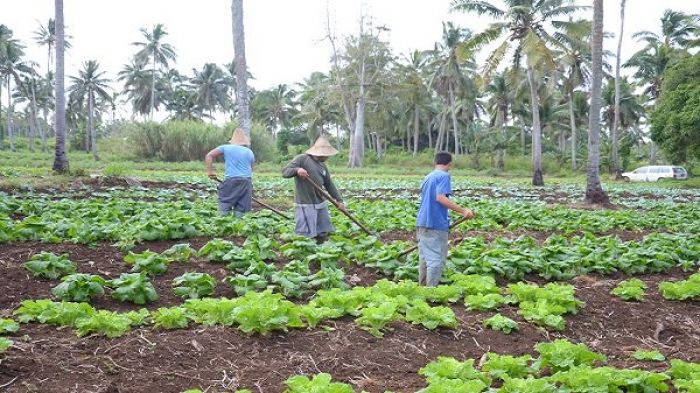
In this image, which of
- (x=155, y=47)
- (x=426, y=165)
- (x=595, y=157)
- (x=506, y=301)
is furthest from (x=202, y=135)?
(x=506, y=301)

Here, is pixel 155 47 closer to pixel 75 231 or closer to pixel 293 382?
pixel 75 231

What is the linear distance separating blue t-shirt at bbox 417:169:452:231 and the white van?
35228 mm

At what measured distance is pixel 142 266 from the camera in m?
6.55

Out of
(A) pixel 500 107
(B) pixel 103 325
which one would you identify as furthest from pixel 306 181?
(A) pixel 500 107

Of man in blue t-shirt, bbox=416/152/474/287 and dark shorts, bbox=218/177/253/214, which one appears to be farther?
dark shorts, bbox=218/177/253/214

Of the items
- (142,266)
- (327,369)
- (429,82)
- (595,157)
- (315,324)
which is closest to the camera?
(327,369)

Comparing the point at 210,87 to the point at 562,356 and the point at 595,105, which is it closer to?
the point at 595,105

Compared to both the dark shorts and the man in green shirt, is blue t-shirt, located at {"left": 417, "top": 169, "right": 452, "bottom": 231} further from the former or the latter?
the dark shorts

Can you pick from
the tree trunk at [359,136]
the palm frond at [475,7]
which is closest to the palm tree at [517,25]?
the palm frond at [475,7]

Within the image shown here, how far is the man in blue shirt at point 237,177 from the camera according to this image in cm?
1045

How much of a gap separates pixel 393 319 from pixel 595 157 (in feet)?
48.3

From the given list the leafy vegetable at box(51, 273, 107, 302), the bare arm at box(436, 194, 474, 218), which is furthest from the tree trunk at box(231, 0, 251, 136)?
the leafy vegetable at box(51, 273, 107, 302)

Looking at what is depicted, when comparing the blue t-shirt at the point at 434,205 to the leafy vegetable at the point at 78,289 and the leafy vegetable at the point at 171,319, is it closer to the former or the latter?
the leafy vegetable at the point at 171,319

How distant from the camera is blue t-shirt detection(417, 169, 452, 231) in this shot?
659cm
